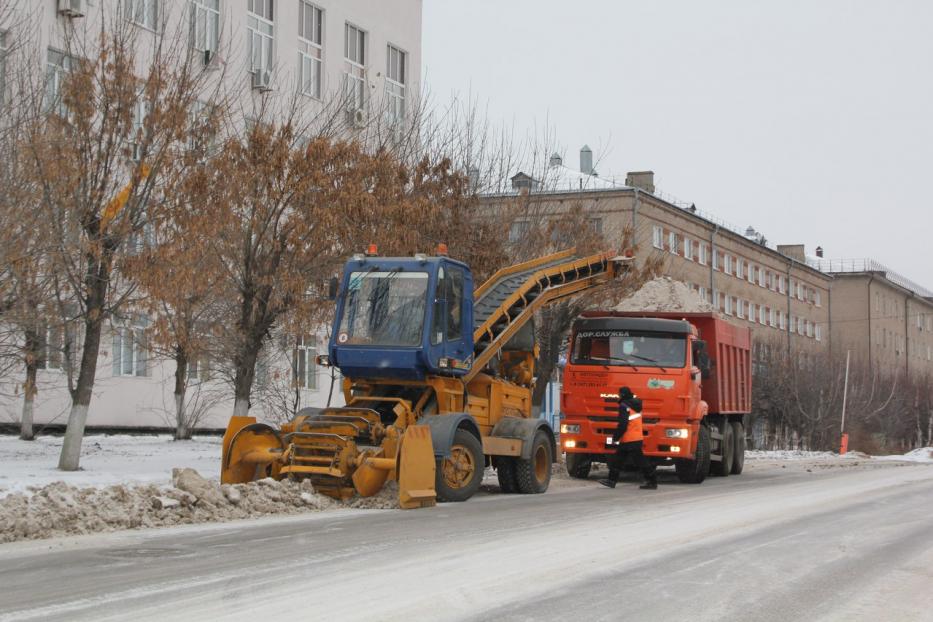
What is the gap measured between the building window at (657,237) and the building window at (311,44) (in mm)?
25541

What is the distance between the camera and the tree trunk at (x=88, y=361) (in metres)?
18.6

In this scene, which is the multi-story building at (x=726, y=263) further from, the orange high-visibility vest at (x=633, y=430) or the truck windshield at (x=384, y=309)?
the truck windshield at (x=384, y=309)

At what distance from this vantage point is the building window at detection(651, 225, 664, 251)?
61.8 metres

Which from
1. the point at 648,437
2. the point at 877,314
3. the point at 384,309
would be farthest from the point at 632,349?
the point at 877,314

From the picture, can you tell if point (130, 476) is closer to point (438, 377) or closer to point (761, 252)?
point (438, 377)

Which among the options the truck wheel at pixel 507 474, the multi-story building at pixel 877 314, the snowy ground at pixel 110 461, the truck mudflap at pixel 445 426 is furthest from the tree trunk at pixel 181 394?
the multi-story building at pixel 877 314

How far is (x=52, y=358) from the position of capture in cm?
2612

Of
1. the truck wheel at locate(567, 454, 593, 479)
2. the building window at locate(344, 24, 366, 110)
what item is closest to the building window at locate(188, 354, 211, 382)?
the truck wheel at locate(567, 454, 593, 479)

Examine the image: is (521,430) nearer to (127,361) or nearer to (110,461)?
(110,461)

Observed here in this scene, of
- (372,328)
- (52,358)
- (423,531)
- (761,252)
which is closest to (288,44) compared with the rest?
(52,358)

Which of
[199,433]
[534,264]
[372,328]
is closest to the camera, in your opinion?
[372,328]

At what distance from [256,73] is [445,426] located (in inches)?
895

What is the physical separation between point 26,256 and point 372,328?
5279 millimetres

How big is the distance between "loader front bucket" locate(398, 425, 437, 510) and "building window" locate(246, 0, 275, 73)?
2478 cm
